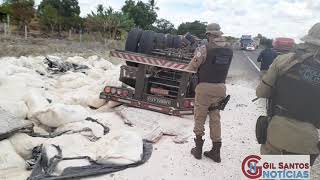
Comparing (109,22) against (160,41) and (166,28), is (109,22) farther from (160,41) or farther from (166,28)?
(160,41)

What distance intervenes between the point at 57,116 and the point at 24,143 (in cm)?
79

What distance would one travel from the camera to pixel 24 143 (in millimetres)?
5312

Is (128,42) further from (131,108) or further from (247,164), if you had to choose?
(247,164)

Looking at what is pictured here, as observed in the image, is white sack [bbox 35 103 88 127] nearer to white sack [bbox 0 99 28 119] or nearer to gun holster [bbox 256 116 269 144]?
white sack [bbox 0 99 28 119]

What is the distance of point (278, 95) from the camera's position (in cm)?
338

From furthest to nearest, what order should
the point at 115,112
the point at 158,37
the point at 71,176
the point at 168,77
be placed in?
the point at 158,37 → the point at 168,77 → the point at 115,112 → the point at 71,176

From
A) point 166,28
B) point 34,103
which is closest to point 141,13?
point 166,28

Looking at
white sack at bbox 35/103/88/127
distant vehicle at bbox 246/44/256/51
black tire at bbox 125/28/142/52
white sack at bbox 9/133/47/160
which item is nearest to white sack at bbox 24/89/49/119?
white sack at bbox 35/103/88/127

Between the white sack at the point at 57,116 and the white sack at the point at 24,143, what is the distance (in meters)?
0.61

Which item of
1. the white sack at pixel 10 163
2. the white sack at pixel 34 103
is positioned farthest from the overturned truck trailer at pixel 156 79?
the white sack at pixel 10 163

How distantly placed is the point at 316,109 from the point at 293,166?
48 cm

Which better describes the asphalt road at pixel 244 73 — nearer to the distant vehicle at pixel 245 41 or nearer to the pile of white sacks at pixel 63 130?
the pile of white sacks at pixel 63 130

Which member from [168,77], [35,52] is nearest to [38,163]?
[168,77]

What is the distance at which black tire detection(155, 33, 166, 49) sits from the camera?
351 inches
